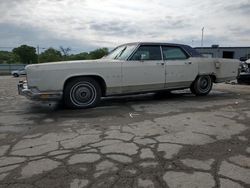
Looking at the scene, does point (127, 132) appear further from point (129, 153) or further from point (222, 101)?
point (222, 101)

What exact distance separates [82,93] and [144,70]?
1619mm

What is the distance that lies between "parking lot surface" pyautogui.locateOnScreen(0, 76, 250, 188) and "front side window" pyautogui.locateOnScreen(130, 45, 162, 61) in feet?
4.96

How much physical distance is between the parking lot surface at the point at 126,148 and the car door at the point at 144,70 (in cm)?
95

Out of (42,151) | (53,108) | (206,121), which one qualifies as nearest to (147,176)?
(42,151)

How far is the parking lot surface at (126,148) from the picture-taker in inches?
104

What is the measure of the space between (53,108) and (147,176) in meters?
4.09

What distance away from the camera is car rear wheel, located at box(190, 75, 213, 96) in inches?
307

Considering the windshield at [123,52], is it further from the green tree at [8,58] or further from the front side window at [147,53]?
the green tree at [8,58]

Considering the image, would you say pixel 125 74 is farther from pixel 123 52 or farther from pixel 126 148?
pixel 126 148

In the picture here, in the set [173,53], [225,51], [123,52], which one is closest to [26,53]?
[225,51]

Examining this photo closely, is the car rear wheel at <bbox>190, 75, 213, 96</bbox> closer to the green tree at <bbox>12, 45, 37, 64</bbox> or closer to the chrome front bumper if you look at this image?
the chrome front bumper

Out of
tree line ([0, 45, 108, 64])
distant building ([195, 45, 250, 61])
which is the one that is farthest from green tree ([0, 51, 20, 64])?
distant building ([195, 45, 250, 61])

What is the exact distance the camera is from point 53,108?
20.6 ft

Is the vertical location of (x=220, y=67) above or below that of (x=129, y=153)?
above
